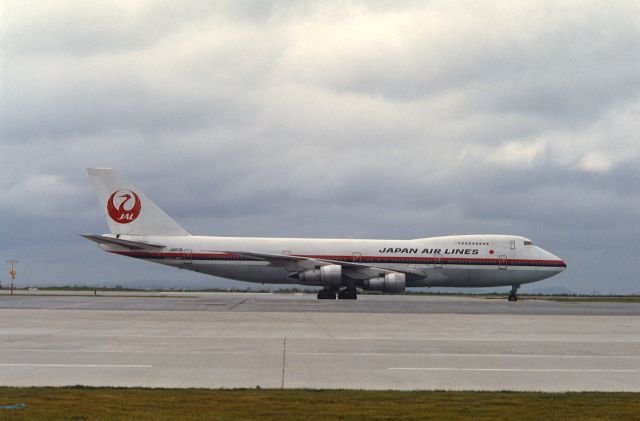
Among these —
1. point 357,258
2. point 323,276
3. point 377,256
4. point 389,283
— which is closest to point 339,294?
point 357,258

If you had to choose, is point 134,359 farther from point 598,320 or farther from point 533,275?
point 533,275

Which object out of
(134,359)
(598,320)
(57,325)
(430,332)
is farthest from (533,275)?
(134,359)

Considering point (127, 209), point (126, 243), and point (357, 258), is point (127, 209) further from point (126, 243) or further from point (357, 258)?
point (357, 258)

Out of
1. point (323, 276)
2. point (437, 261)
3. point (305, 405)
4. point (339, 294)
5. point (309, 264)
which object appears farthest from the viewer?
point (437, 261)

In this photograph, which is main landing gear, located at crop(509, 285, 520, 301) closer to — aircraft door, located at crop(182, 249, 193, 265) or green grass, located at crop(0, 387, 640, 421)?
aircraft door, located at crop(182, 249, 193, 265)

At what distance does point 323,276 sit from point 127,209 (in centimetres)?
1386

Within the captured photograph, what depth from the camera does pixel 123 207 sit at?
160 ft

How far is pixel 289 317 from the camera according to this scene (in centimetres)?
2795

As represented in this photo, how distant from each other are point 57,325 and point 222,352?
8.98m

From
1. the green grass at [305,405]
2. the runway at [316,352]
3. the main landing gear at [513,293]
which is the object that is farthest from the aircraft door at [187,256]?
the green grass at [305,405]

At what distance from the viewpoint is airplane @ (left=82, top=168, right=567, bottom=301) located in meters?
46.3

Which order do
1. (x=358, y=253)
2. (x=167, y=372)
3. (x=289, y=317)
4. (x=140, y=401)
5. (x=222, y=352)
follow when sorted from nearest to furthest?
(x=140, y=401) < (x=167, y=372) < (x=222, y=352) < (x=289, y=317) < (x=358, y=253)

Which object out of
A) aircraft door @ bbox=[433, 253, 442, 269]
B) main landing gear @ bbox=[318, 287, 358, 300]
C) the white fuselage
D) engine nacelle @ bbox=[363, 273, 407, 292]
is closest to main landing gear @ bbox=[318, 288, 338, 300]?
main landing gear @ bbox=[318, 287, 358, 300]

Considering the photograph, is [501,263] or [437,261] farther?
[501,263]
